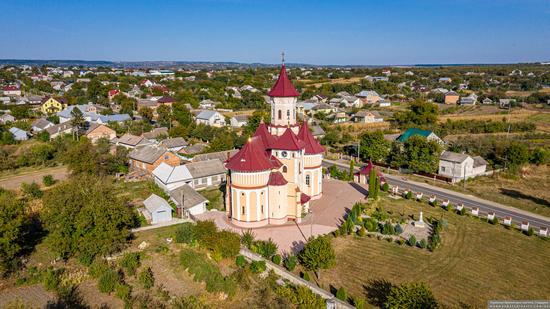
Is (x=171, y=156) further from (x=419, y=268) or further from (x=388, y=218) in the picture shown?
(x=419, y=268)

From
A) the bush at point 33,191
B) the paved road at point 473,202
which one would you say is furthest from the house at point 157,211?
the paved road at point 473,202

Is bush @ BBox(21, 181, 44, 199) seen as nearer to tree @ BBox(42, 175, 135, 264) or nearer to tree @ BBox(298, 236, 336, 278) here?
tree @ BBox(42, 175, 135, 264)

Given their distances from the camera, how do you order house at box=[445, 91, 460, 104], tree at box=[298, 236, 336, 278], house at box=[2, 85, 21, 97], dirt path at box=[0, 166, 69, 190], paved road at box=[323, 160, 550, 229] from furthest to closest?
house at box=[2, 85, 21, 97], house at box=[445, 91, 460, 104], dirt path at box=[0, 166, 69, 190], paved road at box=[323, 160, 550, 229], tree at box=[298, 236, 336, 278]

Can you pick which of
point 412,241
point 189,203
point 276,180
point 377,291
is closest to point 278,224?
point 276,180

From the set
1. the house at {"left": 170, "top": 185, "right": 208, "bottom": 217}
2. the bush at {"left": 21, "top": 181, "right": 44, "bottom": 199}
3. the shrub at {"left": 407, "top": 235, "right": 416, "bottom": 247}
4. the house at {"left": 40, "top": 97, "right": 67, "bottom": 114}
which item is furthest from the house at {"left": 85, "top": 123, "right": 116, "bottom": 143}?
the shrub at {"left": 407, "top": 235, "right": 416, "bottom": 247}

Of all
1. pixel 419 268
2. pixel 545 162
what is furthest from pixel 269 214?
pixel 545 162

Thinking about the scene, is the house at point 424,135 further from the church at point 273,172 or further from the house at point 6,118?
the house at point 6,118
